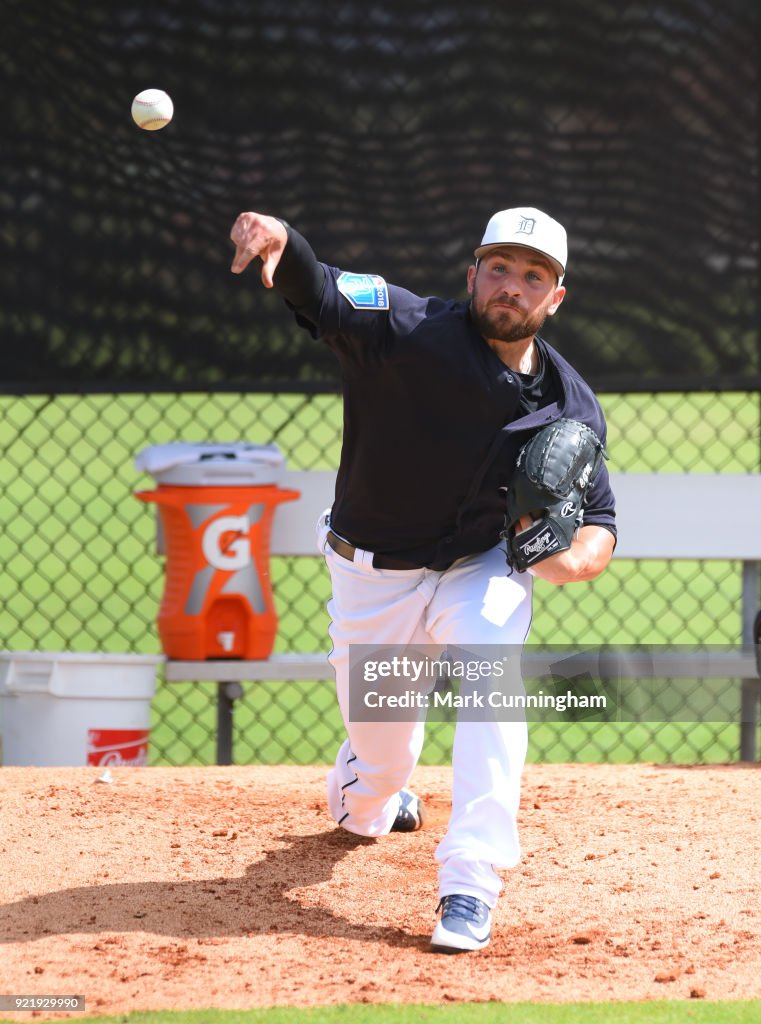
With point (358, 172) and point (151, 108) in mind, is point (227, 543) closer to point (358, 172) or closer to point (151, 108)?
point (358, 172)

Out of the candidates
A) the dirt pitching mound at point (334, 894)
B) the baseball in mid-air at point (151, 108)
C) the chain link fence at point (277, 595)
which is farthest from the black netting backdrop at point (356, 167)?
the dirt pitching mound at point (334, 894)

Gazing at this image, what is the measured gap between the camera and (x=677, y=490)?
5023 mm

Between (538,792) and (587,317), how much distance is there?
5.79ft

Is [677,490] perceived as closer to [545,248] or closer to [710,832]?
[710,832]

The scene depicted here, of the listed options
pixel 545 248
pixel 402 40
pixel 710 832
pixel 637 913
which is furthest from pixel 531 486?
pixel 402 40

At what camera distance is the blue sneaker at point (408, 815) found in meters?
3.82

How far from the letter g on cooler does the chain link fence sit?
450 mm

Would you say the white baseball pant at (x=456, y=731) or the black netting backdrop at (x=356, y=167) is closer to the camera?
the white baseball pant at (x=456, y=731)

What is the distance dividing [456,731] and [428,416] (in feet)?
2.41

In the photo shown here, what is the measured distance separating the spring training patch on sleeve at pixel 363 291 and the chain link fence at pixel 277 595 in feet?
5.75

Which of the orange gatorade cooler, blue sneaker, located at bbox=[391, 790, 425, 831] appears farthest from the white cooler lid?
blue sneaker, located at bbox=[391, 790, 425, 831]

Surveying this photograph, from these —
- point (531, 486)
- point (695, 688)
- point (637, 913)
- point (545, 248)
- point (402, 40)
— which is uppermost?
point (402, 40)

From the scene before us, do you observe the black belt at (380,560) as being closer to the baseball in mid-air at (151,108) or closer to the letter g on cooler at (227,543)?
the baseball in mid-air at (151,108)

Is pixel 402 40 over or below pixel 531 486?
over
